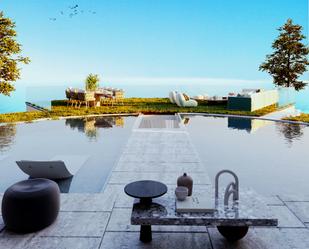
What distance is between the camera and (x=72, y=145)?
372 inches

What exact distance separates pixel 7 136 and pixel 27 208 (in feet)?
24.7

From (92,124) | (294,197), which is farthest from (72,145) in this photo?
(294,197)

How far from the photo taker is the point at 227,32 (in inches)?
1420

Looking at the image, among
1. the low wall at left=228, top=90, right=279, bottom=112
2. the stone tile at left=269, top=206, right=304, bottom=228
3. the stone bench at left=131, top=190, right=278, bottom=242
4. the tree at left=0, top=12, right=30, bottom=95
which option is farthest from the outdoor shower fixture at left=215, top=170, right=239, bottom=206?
the tree at left=0, top=12, right=30, bottom=95

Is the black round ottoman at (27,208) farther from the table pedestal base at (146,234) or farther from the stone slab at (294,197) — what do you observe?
the stone slab at (294,197)

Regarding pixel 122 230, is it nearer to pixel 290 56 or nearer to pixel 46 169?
pixel 46 169

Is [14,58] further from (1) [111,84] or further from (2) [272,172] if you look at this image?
(2) [272,172]

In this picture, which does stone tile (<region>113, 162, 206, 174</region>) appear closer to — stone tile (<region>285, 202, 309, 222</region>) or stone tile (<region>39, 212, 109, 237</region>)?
stone tile (<region>285, 202, 309, 222</region>)

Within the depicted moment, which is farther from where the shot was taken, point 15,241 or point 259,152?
point 259,152

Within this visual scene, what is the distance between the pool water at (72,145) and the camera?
6.35m

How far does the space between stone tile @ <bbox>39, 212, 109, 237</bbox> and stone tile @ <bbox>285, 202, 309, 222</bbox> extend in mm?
2624

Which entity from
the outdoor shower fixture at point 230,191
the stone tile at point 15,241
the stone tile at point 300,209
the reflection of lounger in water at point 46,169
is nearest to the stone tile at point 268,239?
the stone tile at point 300,209

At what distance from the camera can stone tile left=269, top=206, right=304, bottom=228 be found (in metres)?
4.20

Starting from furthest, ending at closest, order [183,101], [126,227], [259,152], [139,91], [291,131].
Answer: [139,91], [183,101], [291,131], [259,152], [126,227]
